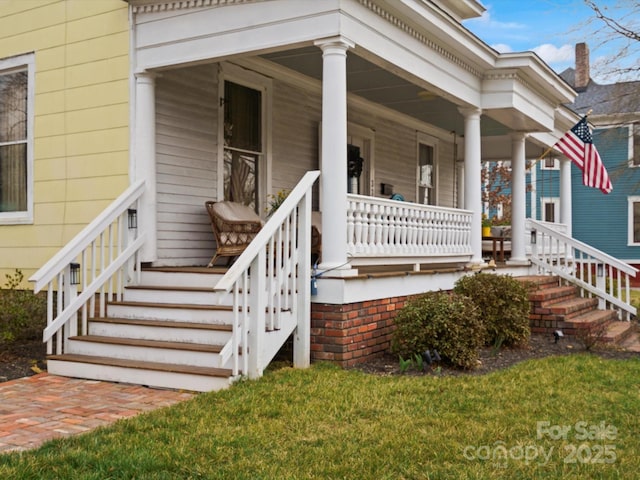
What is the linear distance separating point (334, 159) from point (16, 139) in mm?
4551

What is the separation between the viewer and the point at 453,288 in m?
8.41

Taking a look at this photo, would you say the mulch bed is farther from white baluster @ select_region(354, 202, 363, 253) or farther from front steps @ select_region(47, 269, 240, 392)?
front steps @ select_region(47, 269, 240, 392)

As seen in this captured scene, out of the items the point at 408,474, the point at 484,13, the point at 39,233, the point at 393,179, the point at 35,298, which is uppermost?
the point at 484,13

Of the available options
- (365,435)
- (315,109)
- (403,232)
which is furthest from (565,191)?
(365,435)

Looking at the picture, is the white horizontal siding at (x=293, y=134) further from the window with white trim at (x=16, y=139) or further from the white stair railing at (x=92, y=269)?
the window with white trim at (x=16, y=139)

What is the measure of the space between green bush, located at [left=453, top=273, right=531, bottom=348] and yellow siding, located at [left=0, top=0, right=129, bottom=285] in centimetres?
410

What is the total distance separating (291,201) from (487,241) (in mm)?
7879

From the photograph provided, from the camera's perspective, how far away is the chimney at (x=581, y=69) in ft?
87.5

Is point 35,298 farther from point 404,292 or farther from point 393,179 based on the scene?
point 393,179

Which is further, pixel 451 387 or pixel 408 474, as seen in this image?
pixel 451 387

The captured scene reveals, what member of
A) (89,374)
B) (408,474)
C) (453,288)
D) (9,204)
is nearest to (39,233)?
(9,204)

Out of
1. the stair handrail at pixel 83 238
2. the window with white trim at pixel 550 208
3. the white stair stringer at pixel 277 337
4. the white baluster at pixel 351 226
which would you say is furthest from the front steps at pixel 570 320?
the window with white trim at pixel 550 208

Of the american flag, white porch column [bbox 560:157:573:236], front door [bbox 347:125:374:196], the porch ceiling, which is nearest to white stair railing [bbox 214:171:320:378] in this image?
the porch ceiling

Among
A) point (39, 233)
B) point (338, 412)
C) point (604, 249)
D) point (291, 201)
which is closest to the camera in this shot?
point (338, 412)
